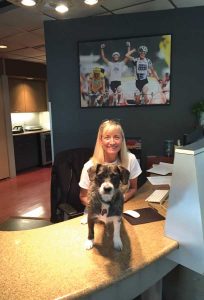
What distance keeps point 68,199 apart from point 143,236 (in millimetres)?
1044

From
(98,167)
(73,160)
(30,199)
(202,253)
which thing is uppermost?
(98,167)

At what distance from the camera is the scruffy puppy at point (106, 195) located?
0.94 metres

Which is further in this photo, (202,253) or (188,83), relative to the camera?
(188,83)

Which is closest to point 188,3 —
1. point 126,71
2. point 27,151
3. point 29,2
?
point 126,71

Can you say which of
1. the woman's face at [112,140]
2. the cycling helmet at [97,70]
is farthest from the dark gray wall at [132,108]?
the woman's face at [112,140]

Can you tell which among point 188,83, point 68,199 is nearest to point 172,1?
point 188,83

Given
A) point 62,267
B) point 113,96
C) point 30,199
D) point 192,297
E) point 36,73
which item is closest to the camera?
point 62,267

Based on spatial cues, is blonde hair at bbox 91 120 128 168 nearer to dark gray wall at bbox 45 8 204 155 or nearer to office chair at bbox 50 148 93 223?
office chair at bbox 50 148 93 223

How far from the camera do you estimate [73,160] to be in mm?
2160

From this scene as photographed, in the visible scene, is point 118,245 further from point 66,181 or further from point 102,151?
point 66,181

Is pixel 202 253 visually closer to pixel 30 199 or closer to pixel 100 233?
pixel 100 233

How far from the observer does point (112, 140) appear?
1.58 meters

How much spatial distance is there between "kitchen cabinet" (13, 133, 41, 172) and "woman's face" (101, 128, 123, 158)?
4.65 m

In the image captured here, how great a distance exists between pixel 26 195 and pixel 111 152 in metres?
3.16
